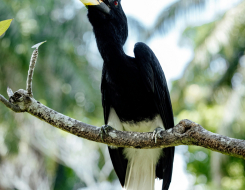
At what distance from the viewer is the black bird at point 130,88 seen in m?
4.05

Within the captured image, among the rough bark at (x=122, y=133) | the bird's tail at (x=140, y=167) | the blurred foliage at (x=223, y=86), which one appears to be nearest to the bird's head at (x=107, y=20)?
the rough bark at (x=122, y=133)

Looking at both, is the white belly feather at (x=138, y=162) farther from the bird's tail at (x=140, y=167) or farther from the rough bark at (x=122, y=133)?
the rough bark at (x=122, y=133)

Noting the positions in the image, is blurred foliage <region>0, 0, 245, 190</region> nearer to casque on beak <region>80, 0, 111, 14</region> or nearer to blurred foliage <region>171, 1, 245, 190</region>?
blurred foliage <region>171, 1, 245, 190</region>

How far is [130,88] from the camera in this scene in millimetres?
4039

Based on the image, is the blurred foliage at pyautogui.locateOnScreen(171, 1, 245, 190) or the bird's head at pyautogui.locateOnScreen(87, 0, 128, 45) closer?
the bird's head at pyautogui.locateOnScreen(87, 0, 128, 45)

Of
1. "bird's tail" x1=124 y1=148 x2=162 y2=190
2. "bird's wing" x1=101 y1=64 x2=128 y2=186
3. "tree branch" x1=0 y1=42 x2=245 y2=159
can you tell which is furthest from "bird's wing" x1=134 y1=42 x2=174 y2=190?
"tree branch" x1=0 y1=42 x2=245 y2=159

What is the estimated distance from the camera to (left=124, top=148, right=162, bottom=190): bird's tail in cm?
437

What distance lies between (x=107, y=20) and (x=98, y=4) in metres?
0.25

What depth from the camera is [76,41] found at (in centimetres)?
1172

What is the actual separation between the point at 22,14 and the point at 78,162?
692cm

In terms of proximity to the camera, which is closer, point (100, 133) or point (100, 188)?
point (100, 133)

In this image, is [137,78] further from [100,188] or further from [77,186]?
[77,186]

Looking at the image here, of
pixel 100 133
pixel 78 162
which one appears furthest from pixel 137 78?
pixel 78 162

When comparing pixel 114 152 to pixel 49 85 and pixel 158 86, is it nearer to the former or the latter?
pixel 158 86
